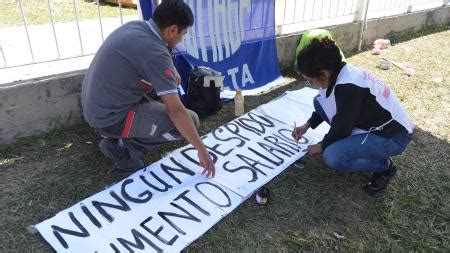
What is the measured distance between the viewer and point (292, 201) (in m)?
2.68

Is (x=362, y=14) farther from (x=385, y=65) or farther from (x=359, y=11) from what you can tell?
(x=385, y=65)

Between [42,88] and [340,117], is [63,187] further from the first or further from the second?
[340,117]

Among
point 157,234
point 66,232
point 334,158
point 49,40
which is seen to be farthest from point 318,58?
point 49,40

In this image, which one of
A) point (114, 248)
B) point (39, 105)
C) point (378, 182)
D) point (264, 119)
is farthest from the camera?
point (264, 119)

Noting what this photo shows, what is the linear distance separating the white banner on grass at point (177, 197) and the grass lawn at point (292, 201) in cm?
11

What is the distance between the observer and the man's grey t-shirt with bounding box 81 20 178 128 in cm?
234

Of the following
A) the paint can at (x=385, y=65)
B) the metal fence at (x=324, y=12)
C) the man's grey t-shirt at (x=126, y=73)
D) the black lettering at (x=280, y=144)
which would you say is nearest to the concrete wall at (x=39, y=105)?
the man's grey t-shirt at (x=126, y=73)

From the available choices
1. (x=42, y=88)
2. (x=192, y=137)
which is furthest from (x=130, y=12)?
(x=192, y=137)

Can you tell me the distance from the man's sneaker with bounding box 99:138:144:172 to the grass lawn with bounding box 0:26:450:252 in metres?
0.09

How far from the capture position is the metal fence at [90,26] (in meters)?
3.65

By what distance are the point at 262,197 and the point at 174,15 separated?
134 cm

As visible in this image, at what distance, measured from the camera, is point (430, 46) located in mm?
6301

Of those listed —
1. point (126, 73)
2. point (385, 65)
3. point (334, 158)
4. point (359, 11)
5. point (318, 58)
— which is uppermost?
point (318, 58)

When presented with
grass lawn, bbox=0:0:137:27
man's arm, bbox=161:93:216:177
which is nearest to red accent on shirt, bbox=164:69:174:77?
man's arm, bbox=161:93:216:177
